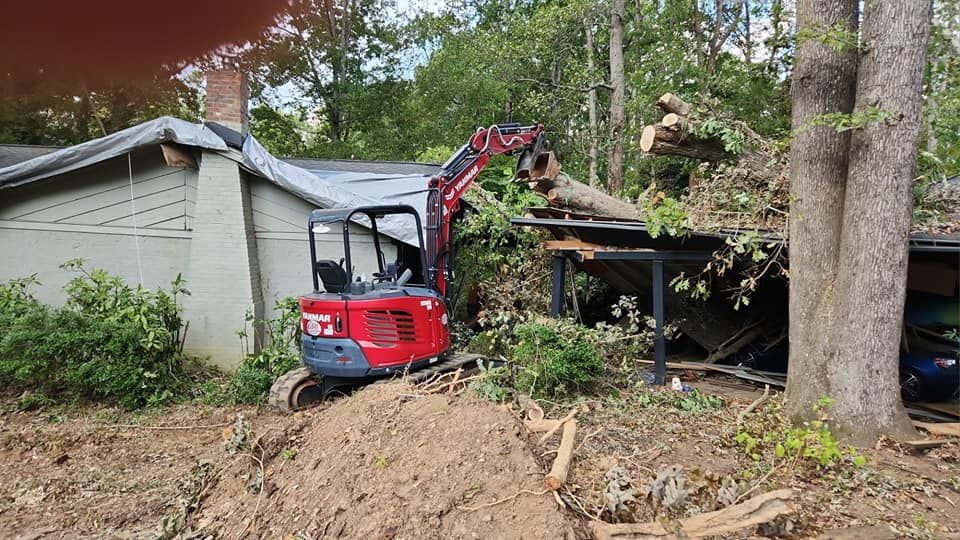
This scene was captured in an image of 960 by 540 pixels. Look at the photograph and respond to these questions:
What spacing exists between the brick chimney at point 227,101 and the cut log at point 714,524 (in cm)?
728

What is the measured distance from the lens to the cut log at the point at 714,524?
2461mm

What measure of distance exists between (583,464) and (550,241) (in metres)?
4.08

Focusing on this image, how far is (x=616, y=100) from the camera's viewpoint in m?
10.9

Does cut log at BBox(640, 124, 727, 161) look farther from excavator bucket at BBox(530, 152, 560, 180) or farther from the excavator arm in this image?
the excavator arm

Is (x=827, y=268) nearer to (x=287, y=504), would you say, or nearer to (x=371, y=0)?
(x=287, y=504)

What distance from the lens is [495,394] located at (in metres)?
4.87

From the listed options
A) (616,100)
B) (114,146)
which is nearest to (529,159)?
(616,100)

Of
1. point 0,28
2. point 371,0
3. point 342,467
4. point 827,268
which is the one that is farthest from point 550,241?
point 371,0

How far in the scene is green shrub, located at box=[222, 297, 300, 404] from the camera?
6.04 metres

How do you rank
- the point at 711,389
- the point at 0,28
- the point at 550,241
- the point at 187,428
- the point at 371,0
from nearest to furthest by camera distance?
the point at 0,28 → the point at 187,428 → the point at 711,389 → the point at 550,241 → the point at 371,0

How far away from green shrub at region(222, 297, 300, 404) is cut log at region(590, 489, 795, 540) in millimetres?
4803

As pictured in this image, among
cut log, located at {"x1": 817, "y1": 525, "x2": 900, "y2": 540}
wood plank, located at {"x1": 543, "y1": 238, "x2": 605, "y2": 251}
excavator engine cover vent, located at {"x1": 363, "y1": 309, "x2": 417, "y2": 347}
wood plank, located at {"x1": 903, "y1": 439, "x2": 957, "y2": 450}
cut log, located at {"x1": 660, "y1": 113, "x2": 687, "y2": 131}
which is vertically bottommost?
wood plank, located at {"x1": 903, "y1": 439, "x2": 957, "y2": 450}

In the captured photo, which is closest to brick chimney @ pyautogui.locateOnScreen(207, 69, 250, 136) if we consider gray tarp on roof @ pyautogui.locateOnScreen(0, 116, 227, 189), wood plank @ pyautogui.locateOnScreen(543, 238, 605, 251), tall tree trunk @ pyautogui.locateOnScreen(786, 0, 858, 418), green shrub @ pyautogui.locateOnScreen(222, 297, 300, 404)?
gray tarp on roof @ pyautogui.locateOnScreen(0, 116, 227, 189)

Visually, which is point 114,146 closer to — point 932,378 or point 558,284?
point 558,284
